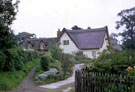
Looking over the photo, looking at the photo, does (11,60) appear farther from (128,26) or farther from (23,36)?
(23,36)

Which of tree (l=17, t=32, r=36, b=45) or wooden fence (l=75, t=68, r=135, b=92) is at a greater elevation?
tree (l=17, t=32, r=36, b=45)

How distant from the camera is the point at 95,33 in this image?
3384cm

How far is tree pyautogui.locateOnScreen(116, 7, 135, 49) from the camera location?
36688 mm

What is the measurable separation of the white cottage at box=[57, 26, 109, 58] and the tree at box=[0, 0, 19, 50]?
22301 millimetres

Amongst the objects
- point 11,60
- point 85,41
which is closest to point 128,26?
point 85,41

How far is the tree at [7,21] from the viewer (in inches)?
415

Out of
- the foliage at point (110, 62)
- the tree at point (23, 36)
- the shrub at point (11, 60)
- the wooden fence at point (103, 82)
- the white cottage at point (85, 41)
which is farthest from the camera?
the tree at point (23, 36)

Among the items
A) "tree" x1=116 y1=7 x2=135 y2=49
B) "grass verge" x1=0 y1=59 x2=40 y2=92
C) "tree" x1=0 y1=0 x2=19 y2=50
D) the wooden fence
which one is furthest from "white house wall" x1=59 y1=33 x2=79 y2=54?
the wooden fence

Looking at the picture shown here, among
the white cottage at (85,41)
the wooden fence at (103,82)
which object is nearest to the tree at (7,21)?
the wooden fence at (103,82)

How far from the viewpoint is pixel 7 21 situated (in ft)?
35.8

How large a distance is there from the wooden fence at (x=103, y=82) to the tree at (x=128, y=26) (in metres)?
31.4

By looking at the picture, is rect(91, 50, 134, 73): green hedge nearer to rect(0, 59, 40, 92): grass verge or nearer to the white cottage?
rect(0, 59, 40, 92): grass verge

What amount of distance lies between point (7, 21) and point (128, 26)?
107 feet

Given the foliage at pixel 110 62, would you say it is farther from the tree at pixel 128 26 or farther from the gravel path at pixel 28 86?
the tree at pixel 128 26
